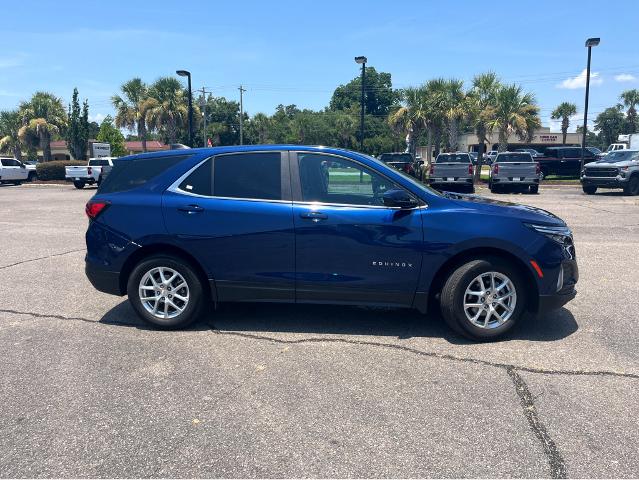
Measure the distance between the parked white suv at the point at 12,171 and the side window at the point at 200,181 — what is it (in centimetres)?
3445

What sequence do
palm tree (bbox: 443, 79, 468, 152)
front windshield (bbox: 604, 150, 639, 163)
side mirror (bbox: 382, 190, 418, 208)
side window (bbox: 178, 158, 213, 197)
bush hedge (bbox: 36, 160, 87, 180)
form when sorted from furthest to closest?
bush hedge (bbox: 36, 160, 87, 180) < palm tree (bbox: 443, 79, 468, 152) < front windshield (bbox: 604, 150, 639, 163) < side window (bbox: 178, 158, 213, 197) < side mirror (bbox: 382, 190, 418, 208)

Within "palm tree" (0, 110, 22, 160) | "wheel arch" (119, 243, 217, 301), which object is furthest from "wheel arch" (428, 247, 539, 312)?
"palm tree" (0, 110, 22, 160)

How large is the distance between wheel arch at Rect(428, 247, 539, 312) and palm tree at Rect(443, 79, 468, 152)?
1076 inches

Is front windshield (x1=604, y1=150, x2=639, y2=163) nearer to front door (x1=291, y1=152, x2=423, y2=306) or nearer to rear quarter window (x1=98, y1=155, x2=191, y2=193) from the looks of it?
front door (x1=291, y1=152, x2=423, y2=306)

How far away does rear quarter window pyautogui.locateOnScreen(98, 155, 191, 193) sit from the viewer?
518cm

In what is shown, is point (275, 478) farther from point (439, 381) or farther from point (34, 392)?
point (34, 392)

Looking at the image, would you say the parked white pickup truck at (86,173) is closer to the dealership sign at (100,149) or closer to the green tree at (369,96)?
the dealership sign at (100,149)

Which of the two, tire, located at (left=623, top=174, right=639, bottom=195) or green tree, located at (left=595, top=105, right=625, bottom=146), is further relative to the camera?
green tree, located at (left=595, top=105, right=625, bottom=146)

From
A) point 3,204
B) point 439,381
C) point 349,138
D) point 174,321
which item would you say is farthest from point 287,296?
point 349,138

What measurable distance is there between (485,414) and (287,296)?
2101 mm

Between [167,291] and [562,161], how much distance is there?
30.3 metres

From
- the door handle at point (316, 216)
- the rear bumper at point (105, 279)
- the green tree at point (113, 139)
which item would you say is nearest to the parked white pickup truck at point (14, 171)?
the green tree at point (113, 139)

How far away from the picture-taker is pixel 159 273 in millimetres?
5047

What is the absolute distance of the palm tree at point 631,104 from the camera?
84.0 meters
